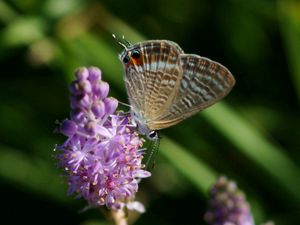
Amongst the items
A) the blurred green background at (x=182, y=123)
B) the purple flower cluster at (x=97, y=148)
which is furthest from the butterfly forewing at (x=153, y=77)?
the blurred green background at (x=182, y=123)

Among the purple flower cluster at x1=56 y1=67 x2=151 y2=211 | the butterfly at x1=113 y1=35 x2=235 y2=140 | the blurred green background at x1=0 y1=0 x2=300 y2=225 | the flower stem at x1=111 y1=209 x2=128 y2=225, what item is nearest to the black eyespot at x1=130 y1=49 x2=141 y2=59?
the butterfly at x1=113 y1=35 x2=235 y2=140

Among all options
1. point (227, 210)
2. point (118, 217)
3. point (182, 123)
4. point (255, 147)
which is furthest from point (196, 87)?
point (182, 123)

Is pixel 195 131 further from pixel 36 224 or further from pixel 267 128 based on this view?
pixel 36 224

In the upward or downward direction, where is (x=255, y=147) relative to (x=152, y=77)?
downward

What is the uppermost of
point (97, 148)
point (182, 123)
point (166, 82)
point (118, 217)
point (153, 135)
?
point (166, 82)

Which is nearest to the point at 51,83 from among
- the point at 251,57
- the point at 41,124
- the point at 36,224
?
the point at 41,124

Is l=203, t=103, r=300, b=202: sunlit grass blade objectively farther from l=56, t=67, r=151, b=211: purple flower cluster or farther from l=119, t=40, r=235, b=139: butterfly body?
l=56, t=67, r=151, b=211: purple flower cluster

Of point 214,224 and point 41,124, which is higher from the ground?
point 214,224

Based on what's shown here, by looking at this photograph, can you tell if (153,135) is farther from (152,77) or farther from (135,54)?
(135,54)
